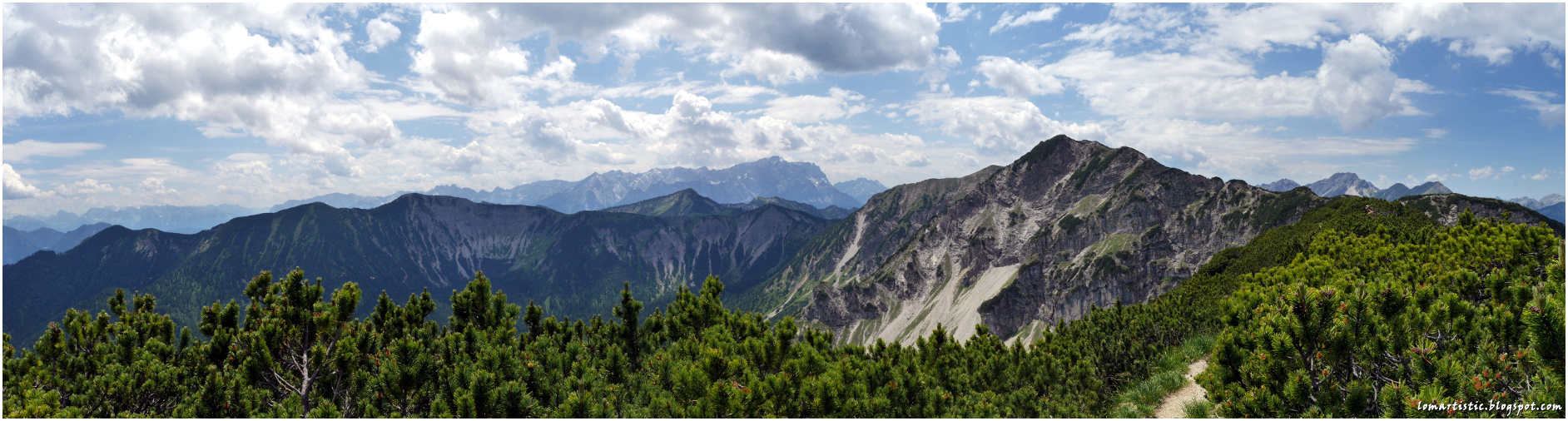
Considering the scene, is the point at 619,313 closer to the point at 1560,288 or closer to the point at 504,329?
the point at 504,329

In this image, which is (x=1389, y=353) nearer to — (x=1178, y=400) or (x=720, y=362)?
(x=1178, y=400)

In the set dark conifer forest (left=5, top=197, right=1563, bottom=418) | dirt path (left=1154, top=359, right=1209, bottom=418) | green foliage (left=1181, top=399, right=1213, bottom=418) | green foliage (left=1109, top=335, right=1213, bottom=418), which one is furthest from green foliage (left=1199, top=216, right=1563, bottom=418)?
green foliage (left=1109, top=335, right=1213, bottom=418)

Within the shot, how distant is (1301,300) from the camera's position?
1462 cm

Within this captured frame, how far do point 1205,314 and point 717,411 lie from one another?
30053mm

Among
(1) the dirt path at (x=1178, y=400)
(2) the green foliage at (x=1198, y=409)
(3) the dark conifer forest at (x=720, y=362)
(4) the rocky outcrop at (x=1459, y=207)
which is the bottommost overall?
(1) the dirt path at (x=1178, y=400)

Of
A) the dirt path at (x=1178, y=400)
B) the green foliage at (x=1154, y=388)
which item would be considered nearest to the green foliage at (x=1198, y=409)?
the dirt path at (x=1178, y=400)

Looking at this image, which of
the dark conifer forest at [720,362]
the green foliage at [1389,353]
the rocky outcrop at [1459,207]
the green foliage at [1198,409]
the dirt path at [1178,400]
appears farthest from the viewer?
the rocky outcrop at [1459,207]

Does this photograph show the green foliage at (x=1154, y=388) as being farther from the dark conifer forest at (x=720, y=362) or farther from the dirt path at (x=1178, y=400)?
the dark conifer forest at (x=720, y=362)

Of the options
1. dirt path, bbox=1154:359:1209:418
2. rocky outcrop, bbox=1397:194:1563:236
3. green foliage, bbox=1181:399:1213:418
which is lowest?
dirt path, bbox=1154:359:1209:418

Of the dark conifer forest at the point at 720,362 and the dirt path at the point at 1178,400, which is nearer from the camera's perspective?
the dark conifer forest at the point at 720,362

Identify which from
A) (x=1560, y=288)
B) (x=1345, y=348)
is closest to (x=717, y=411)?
(x=1345, y=348)

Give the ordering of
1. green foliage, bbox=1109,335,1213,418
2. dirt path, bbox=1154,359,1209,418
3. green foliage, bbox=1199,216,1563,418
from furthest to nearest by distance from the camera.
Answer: green foliage, bbox=1109,335,1213,418
dirt path, bbox=1154,359,1209,418
green foliage, bbox=1199,216,1563,418

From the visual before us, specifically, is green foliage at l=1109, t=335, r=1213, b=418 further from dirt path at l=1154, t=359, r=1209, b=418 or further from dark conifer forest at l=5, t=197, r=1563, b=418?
dark conifer forest at l=5, t=197, r=1563, b=418

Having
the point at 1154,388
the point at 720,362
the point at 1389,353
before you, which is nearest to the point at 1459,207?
the point at 1154,388
